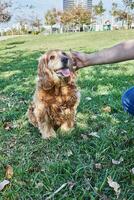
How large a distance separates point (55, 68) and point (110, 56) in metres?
1.27

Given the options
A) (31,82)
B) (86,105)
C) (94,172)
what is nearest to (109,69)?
(31,82)

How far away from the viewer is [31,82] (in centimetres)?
838

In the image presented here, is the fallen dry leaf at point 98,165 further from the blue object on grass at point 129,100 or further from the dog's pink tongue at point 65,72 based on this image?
the dog's pink tongue at point 65,72

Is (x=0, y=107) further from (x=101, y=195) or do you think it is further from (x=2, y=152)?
(x=101, y=195)

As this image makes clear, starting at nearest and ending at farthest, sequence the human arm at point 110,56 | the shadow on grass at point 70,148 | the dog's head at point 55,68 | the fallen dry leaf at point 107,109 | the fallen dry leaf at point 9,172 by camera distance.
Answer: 1. the human arm at point 110,56
2. the shadow on grass at point 70,148
3. the fallen dry leaf at point 9,172
4. the dog's head at point 55,68
5. the fallen dry leaf at point 107,109

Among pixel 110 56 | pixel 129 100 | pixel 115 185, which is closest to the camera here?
pixel 110 56

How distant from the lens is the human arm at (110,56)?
2891 mm

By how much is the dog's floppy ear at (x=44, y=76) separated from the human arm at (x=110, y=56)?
1.01m

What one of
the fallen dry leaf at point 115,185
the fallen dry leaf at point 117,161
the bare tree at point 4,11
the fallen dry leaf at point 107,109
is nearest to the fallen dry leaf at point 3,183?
the fallen dry leaf at point 115,185

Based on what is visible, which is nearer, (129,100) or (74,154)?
(129,100)

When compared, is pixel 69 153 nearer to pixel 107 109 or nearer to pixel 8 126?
pixel 8 126

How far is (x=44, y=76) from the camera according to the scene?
4.31 m

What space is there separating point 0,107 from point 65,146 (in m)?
2.22

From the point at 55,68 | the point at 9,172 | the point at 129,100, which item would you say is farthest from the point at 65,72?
the point at 9,172
